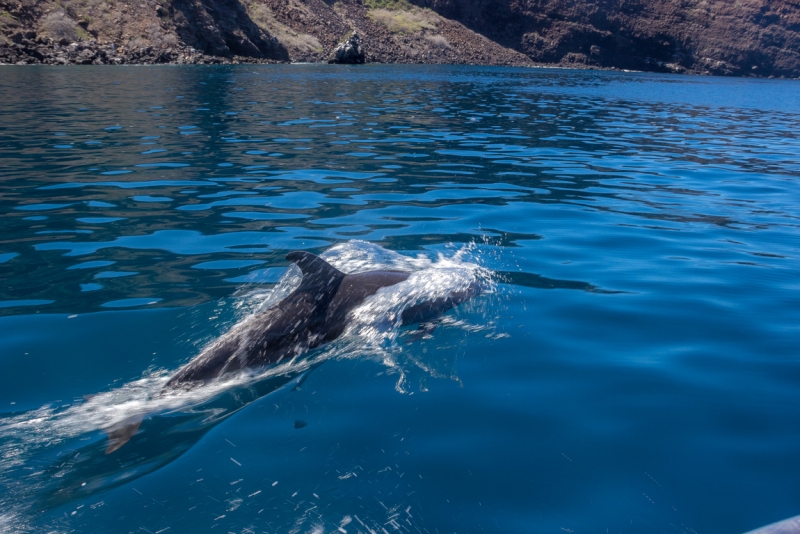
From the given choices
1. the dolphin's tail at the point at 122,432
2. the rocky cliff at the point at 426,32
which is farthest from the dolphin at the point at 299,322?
the rocky cliff at the point at 426,32

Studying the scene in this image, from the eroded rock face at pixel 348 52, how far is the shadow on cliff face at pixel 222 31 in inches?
223

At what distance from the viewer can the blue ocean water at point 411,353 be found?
4047 millimetres

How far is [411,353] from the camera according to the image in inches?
242

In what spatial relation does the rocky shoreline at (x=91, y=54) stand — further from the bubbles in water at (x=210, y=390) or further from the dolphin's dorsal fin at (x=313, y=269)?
the dolphin's dorsal fin at (x=313, y=269)

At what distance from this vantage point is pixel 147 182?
12.7 meters

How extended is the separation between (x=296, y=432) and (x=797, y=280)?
6.92 m

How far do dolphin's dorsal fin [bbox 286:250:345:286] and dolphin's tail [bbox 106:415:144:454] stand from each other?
212 cm

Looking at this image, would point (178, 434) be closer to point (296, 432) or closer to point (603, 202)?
point (296, 432)

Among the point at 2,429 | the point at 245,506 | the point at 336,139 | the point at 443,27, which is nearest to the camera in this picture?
the point at 245,506

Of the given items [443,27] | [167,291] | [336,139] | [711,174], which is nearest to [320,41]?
[443,27]

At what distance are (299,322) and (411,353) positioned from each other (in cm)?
115

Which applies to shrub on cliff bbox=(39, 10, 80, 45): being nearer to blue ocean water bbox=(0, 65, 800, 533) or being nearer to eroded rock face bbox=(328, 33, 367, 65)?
eroded rock face bbox=(328, 33, 367, 65)

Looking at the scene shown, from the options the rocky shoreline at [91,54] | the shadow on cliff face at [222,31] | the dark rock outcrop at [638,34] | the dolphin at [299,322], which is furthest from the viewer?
the dark rock outcrop at [638,34]

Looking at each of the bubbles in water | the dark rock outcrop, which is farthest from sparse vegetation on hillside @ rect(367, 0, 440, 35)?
the bubbles in water
